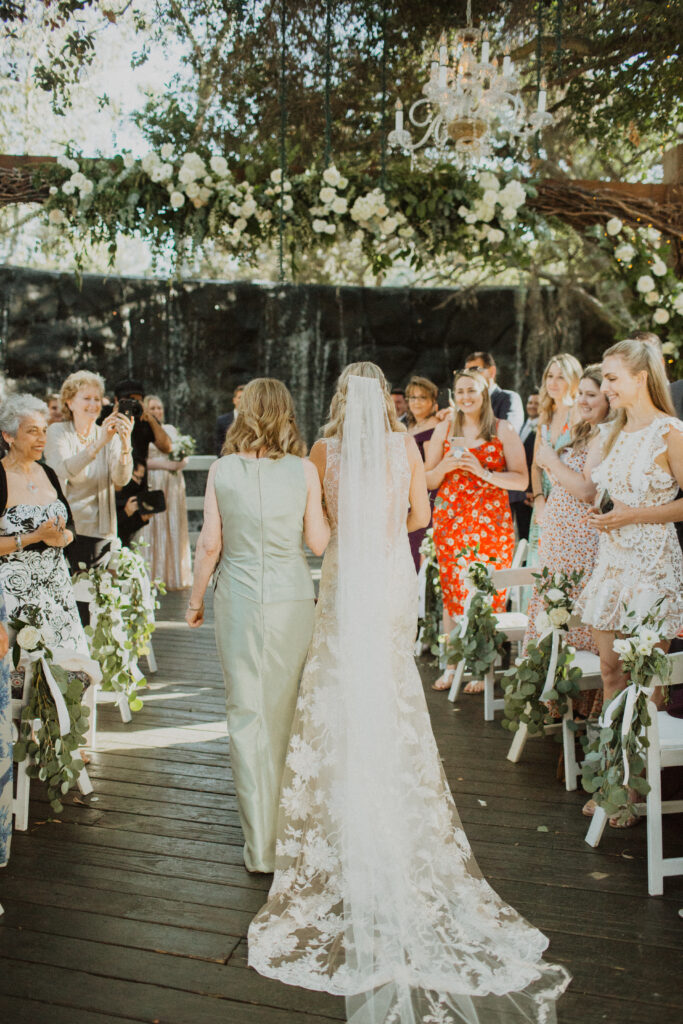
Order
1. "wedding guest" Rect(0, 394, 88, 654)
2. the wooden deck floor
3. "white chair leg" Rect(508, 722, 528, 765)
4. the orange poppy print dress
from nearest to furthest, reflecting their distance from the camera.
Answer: the wooden deck floor, "wedding guest" Rect(0, 394, 88, 654), "white chair leg" Rect(508, 722, 528, 765), the orange poppy print dress

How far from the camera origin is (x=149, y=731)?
4543 mm

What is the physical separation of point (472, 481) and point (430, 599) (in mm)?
1131

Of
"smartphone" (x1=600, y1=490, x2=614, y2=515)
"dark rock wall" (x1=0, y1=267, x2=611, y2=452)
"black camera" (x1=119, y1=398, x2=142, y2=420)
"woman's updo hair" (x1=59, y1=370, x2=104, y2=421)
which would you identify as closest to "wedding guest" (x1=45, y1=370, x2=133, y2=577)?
"woman's updo hair" (x1=59, y1=370, x2=104, y2=421)

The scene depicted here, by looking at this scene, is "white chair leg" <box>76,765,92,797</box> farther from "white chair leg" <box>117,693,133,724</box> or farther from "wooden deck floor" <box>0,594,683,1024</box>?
"white chair leg" <box>117,693,133,724</box>

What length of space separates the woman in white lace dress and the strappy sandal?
190 cm

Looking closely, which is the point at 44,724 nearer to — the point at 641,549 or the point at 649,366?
the point at 641,549

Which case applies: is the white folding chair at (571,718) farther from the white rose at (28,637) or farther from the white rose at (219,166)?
the white rose at (219,166)

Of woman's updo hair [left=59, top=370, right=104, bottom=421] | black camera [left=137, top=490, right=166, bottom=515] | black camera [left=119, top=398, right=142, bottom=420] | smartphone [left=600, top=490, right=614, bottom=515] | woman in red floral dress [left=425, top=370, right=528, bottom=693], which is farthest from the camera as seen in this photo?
black camera [left=137, top=490, right=166, bottom=515]

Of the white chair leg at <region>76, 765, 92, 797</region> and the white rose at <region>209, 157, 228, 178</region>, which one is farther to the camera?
the white rose at <region>209, 157, 228, 178</region>

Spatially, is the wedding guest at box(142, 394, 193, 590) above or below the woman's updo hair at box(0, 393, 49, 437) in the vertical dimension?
below

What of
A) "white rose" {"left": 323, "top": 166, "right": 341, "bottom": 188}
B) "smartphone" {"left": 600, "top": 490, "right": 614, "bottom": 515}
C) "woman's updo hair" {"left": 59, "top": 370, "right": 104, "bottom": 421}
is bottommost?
"smartphone" {"left": 600, "top": 490, "right": 614, "bottom": 515}

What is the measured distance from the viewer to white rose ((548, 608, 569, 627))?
369 cm

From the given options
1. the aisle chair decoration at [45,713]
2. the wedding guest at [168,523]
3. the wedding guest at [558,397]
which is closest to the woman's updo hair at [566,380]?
the wedding guest at [558,397]

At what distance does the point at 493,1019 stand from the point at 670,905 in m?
0.92
